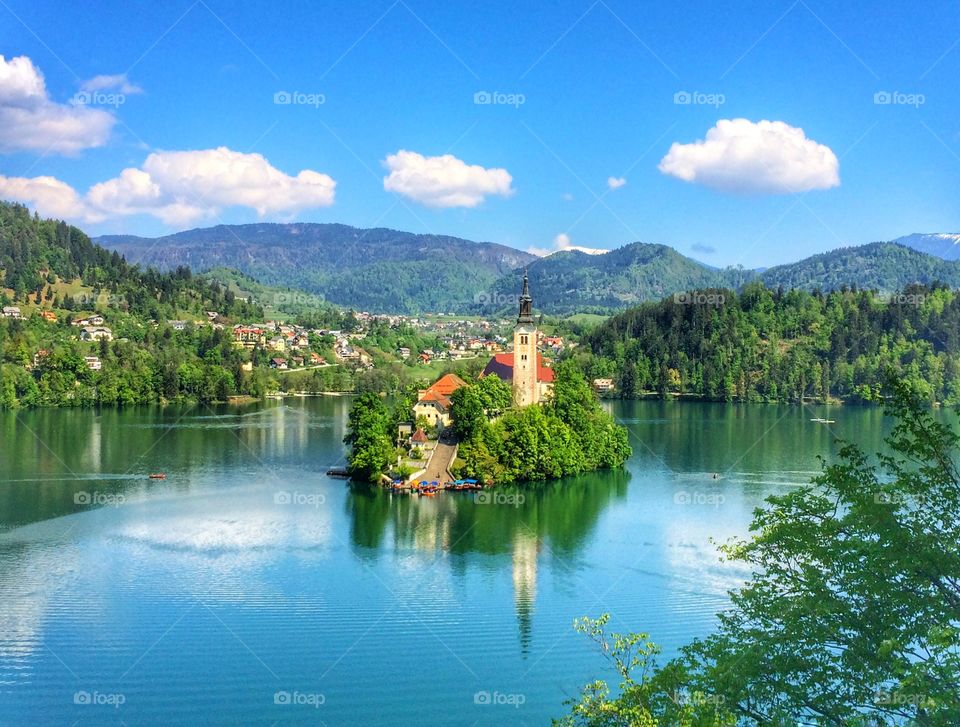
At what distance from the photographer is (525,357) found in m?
48.4

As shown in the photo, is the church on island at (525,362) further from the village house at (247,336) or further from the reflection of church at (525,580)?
the village house at (247,336)

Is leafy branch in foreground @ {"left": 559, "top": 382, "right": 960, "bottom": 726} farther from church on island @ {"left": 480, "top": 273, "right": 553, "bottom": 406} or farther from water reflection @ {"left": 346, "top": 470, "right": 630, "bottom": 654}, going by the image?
church on island @ {"left": 480, "top": 273, "right": 553, "bottom": 406}

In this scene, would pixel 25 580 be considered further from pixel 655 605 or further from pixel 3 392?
pixel 3 392

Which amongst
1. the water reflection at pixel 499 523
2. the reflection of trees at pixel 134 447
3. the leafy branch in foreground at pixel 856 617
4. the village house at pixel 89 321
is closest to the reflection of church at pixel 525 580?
the water reflection at pixel 499 523

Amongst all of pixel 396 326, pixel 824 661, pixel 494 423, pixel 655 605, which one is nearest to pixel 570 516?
pixel 494 423

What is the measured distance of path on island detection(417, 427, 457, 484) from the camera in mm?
41000

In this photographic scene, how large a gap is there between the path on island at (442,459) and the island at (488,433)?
46mm

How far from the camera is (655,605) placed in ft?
78.7

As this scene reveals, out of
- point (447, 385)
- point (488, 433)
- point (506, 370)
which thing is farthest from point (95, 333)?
point (488, 433)

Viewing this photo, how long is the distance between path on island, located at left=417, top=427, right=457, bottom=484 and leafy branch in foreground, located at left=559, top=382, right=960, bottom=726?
2930 centimetres

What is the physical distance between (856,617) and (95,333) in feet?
302

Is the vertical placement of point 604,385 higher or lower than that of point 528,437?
higher

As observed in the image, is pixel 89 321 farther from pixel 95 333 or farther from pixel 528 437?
pixel 528 437

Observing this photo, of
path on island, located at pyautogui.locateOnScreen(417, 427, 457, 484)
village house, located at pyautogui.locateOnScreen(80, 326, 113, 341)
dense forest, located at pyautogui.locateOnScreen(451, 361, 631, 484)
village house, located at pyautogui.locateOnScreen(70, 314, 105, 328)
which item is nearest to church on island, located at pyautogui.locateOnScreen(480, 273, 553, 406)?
dense forest, located at pyautogui.locateOnScreen(451, 361, 631, 484)
